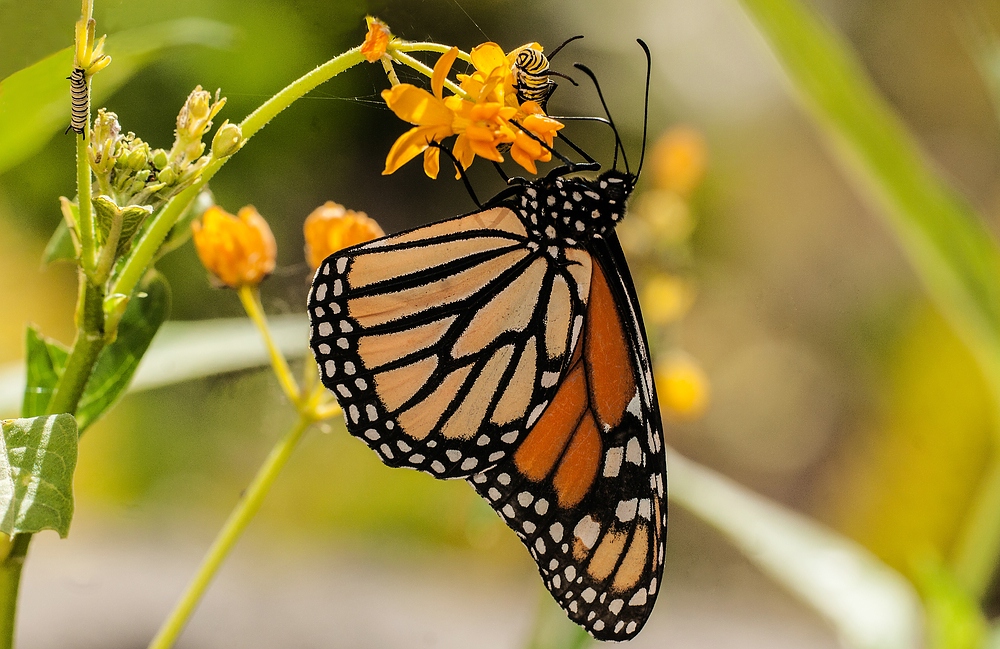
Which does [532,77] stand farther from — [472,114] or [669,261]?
[669,261]

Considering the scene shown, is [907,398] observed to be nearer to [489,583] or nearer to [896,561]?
[896,561]

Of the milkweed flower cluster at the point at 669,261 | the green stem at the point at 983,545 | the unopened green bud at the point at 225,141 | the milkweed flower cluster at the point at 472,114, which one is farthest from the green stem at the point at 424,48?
the green stem at the point at 983,545

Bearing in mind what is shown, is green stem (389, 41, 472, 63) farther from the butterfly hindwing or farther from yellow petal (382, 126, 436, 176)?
the butterfly hindwing

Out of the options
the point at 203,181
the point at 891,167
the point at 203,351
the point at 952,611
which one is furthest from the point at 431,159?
the point at 952,611

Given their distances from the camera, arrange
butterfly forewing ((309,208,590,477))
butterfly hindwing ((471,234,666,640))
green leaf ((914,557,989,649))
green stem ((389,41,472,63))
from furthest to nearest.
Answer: green leaf ((914,557,989,649)) → butterfly hindwing ((471,234,666,640)) → butterfly forewing ((309,208,590,477)) → green stem ((389,41,472,63))

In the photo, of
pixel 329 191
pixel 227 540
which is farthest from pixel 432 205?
pixel 227 540

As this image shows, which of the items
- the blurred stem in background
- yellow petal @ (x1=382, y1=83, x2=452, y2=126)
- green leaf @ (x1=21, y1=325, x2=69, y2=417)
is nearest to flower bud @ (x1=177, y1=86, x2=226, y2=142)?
yellow petal @ (x1=382, y1=83, x2=452, y2=126)

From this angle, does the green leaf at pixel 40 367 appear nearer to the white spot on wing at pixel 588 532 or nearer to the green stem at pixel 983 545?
the white spot on wing at pixel 588 532
